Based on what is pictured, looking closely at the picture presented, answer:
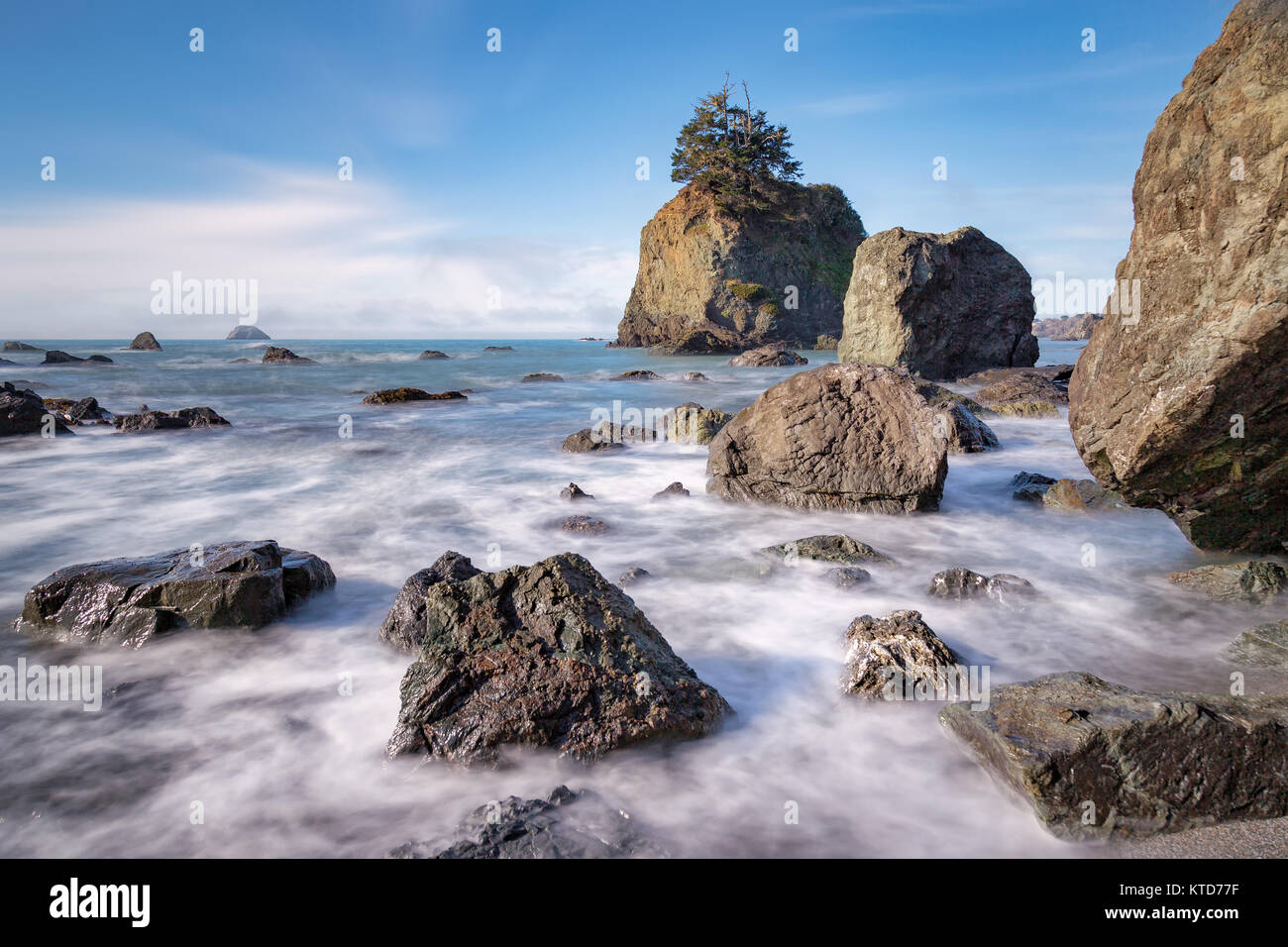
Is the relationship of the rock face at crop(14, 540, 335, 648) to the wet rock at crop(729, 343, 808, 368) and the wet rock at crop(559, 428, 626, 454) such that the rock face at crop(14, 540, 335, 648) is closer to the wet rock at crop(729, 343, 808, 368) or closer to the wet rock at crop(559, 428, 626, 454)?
the wet rock at crop(559, 428, 626, 454)

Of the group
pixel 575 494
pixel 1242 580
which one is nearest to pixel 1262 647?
pixel 1242 580

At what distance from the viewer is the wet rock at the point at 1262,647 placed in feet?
11.0

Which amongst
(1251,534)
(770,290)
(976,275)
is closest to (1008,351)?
(976,275)

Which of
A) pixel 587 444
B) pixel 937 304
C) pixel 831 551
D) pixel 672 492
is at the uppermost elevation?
pixel 937 304

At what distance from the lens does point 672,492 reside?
24.0 feet

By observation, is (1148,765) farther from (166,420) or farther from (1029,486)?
(166,420)

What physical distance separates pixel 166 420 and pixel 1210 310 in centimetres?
1494

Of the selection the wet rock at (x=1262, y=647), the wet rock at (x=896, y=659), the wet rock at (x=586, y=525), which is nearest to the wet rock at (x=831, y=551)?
the wet rock at (x=896, y=659)

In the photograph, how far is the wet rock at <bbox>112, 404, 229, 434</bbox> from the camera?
12.4m

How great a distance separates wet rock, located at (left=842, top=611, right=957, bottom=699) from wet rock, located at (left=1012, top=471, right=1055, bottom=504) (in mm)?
4173

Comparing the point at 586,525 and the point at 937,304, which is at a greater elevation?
the point at 937,304

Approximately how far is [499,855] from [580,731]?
0.66 m

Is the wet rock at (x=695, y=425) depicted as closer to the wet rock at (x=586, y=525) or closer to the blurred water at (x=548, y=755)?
the blurred water at (x=548, y=755)

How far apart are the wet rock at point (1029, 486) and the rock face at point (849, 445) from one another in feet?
3.51
